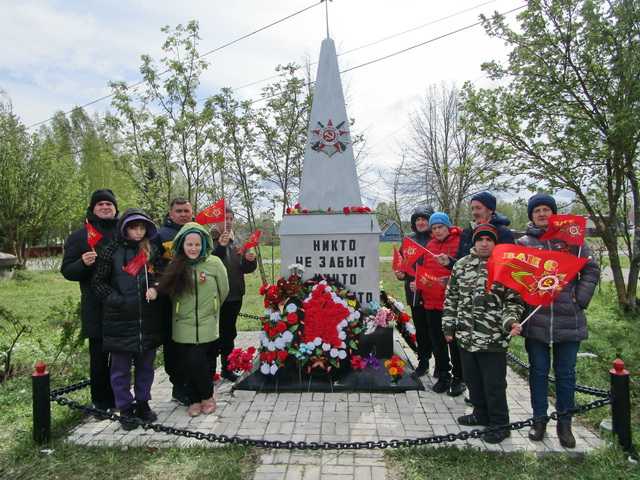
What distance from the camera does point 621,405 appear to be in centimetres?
277

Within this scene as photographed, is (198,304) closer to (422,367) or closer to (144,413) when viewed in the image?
(144,413)

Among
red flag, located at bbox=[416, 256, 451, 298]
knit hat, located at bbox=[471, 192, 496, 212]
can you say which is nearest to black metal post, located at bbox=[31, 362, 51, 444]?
red flag, located at bbox=[416, 256, 451, 298]

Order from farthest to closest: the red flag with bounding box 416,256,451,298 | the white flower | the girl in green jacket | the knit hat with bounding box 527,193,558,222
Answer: the white flower
the red flag with bounding box 416,256,451,298
the girl in green jacket
the knit hat with bounding box 527,193,558,222

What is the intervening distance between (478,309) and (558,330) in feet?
1.71

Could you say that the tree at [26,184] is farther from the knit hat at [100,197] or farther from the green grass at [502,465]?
the green grass at [502,465]

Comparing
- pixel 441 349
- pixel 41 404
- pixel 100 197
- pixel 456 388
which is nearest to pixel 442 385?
pixel 456 388

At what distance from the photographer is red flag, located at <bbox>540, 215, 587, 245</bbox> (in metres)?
2.88

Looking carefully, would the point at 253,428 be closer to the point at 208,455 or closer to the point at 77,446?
the point at 208,455

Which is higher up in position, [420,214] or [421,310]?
[420,214]

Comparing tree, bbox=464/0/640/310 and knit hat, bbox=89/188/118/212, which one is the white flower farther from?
tree, bbox=464/0/640/310

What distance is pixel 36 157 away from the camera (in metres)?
16.9

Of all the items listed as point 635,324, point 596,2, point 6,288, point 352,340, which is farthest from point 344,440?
point 6,288

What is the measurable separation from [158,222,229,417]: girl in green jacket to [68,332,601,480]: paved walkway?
42cm

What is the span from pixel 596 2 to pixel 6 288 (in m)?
15.8
